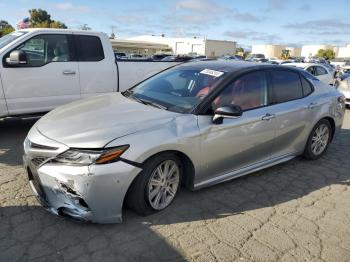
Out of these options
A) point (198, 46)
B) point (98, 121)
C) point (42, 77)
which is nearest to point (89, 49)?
point (42, 77)

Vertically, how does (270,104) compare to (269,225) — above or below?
above

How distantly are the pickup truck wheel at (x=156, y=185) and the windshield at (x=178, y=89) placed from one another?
0.63m

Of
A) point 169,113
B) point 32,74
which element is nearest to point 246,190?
point 169,113

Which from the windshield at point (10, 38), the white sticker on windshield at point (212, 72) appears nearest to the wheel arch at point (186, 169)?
the white sticker on windshield at point (212, 72)

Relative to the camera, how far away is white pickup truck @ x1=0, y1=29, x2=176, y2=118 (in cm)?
579

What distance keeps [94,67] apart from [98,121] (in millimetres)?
3462

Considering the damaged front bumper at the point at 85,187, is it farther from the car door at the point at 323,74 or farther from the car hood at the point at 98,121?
the car door at the point at 323,74

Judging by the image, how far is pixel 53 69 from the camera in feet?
20.2

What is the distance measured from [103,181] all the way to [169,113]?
1.09 meters

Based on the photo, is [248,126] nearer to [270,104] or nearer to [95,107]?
[270,104]

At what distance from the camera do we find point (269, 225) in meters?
3.53

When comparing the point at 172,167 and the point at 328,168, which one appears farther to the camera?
the point at 328,168

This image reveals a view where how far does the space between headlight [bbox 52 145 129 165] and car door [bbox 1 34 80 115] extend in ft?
11.0

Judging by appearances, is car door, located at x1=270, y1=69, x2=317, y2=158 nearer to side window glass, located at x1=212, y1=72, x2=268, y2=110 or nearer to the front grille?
side window glass, located at x1=212, y1=72, x2=268, y2=110
